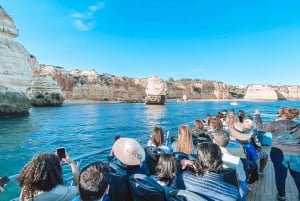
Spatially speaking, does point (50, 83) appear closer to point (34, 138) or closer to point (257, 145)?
point (34, 138)

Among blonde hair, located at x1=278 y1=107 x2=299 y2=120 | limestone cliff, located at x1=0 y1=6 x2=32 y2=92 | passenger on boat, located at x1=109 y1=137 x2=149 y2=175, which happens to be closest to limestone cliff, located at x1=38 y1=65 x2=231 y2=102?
limestone cliff, located at x1=0 y1=6 x2=32 y2=92

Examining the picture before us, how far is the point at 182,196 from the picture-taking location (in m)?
1.69

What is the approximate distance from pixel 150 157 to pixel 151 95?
62.7 m

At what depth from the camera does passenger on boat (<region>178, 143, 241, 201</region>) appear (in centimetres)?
182

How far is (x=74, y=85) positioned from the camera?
78.0m

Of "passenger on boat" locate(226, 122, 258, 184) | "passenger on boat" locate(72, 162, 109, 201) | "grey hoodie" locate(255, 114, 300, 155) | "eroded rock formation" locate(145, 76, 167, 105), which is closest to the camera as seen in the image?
"passenger on boat" locate(72, 162, 109, 201)

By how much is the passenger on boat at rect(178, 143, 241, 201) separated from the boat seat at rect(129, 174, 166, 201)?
0.33 m

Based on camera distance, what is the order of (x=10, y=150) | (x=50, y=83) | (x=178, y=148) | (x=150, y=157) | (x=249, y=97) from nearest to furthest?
(x=150, y=157) < (x=178, y=148) < (x=10, y=150) < (x=50, y=83) < (x=249, y=97)

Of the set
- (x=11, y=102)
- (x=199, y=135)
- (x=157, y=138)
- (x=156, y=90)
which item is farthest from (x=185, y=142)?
(x=156, y=90)

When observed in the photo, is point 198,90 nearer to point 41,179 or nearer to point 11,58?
point 11,58

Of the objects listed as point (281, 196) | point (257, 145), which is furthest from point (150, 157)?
point (257, 145)

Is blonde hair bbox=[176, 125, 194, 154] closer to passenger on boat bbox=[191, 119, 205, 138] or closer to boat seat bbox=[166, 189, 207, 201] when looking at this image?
passenger on boat bbox=[191, 119, 205, 138]

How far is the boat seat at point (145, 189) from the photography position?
1687 millimetres

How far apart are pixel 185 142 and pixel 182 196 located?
1.52 meters
